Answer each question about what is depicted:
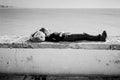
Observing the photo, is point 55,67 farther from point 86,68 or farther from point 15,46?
point 15,46

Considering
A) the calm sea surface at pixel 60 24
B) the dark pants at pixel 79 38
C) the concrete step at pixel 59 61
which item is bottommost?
the concrete step at pixel 59 61

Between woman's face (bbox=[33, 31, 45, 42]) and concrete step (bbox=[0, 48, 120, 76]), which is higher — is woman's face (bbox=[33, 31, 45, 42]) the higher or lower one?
the higher one

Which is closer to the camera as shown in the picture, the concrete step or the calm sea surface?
the concrete step

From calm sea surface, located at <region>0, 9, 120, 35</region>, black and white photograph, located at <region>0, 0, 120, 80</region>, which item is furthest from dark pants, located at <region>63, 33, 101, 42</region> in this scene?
calm sea surface, located at <region>0, 9, 120, 35</region>

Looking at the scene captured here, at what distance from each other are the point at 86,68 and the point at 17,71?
1.09 m

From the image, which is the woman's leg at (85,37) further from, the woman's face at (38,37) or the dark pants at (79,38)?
the woman's face at (38,37)

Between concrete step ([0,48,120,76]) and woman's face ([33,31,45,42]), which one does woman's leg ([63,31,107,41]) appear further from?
woman's face ([33,31,45,42])

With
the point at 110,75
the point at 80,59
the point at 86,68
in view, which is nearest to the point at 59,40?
the point at 80,59

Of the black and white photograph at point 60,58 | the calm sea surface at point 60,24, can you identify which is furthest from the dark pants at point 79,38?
the calm sea surface at point 60,24

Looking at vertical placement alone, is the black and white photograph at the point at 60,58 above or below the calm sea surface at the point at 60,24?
below

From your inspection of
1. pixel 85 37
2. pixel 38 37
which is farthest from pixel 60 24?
pixel 38 37

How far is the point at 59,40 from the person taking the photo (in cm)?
200

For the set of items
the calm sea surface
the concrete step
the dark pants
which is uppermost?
the calm sea surface

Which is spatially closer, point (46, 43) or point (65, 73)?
point (46, 43)
